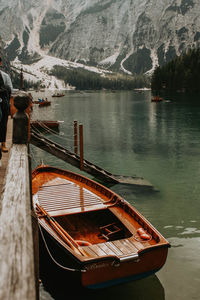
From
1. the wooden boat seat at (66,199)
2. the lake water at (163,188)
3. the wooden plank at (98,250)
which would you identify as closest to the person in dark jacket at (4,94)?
the wooden boat seat at (66,199)

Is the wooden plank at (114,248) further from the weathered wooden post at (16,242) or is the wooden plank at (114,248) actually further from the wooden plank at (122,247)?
the weathered wooden post at (16,242)

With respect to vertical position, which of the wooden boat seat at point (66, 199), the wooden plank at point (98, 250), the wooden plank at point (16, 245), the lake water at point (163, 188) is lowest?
the lake water at point (163, 188)

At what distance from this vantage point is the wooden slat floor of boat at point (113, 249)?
8.47 meters

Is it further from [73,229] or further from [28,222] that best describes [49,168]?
[28,222]

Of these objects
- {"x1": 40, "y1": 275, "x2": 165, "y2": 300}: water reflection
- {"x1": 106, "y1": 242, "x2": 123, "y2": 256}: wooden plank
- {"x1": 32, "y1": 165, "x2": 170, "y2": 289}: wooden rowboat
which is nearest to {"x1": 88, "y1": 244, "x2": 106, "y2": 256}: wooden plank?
{"x1": 32, "y1": 165, "x2": 170, "y2": 289}: wooden rowboat

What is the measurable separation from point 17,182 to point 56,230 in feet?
22.0

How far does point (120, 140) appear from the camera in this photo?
3916 cm

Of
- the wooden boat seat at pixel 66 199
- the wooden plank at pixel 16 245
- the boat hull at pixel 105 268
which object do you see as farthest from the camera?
the wooden boat seat at pixel 66 199

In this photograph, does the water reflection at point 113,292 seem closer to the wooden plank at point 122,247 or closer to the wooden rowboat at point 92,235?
the wooden rowboat at point 92,235

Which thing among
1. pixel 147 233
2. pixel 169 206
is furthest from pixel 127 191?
pixel 147 233

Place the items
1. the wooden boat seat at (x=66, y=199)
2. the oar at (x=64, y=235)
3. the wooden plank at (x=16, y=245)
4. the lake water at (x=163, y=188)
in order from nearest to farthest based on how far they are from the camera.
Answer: the wooden plank at (x=16, y=245)
the oar at (x=64, y=235)
the lake water at (x=163, y=188)
the wooden boat seat at (x=66, y=199)

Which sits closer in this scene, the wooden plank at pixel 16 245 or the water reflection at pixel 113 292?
the wooden plank at pixel 16 245

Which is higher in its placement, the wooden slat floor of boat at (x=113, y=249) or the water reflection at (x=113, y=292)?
the wooden slat floor of boat at (x=113, y=249)

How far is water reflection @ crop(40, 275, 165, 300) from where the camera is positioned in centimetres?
952
